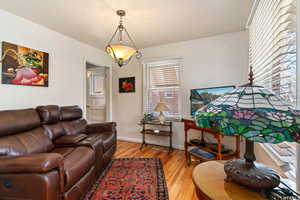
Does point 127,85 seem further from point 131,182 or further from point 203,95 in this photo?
point 131,182

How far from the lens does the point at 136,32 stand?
2615 millimetres

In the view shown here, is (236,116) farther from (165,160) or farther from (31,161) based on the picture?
(165,160)

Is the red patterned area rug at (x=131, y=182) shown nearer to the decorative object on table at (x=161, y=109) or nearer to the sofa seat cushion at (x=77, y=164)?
the sofa seat cushion at (x=77, y=164)

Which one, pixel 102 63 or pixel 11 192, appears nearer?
pixel 11 192

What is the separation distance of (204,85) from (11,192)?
311 centimetres

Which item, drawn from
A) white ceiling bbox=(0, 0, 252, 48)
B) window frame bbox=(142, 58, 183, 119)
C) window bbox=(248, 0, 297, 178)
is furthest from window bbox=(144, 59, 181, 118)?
window bbox=(248, 0, 297, 178)

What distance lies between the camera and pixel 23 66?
2.18m

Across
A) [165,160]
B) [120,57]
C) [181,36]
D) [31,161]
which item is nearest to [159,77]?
[181,36]

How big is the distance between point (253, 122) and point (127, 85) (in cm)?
335

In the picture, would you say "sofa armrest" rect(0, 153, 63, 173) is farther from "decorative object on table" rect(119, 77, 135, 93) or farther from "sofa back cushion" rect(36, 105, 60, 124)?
"decorative object on table" rect(119, 77, 135, 93)

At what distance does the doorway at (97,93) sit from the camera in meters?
4.02

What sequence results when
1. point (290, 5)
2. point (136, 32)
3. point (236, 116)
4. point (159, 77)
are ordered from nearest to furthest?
point (236, 116) → point (290, 5) → point (136, 32) → point (159, 77)

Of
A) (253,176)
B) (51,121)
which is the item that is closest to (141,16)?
(51,121)

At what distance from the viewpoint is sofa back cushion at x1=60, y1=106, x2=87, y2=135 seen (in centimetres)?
237
